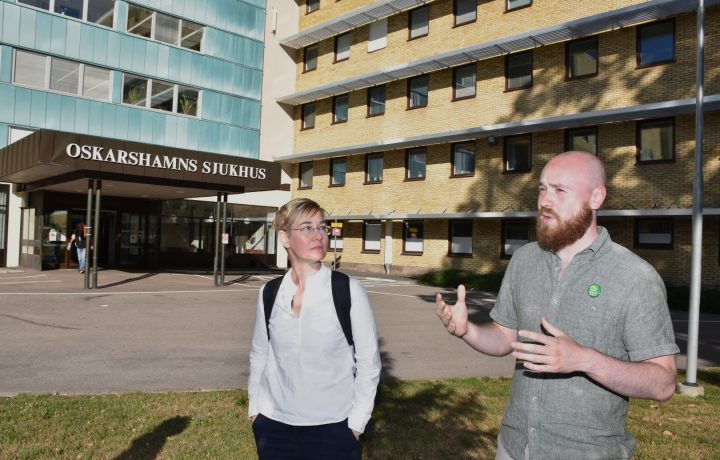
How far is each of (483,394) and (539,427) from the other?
4382mm

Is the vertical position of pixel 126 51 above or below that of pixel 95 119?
above

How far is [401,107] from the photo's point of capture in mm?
27469

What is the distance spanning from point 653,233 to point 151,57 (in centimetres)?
2180

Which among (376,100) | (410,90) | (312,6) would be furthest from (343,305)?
(312,6)

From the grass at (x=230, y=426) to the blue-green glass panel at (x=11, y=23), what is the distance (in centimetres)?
2144

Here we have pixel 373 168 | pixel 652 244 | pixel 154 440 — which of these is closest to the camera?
pixel 154 440

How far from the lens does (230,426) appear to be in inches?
204

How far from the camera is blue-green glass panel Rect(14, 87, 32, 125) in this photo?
22.7m

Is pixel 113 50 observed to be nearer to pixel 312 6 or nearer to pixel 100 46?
pixel 100 46

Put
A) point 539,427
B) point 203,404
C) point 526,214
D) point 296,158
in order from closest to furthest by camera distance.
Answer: point 539,427, point 203,404, point 526,214, point 296,158

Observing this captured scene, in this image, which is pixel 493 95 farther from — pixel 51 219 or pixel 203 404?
pixel 203 404

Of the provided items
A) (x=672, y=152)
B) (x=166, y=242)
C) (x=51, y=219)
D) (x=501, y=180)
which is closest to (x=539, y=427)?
(x=672, y=152)

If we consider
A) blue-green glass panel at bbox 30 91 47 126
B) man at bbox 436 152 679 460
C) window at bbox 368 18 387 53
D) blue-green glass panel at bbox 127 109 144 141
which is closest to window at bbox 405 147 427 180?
window at bbox 368 18 387 53

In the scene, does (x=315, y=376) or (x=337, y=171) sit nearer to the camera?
(x=315, y=376)
